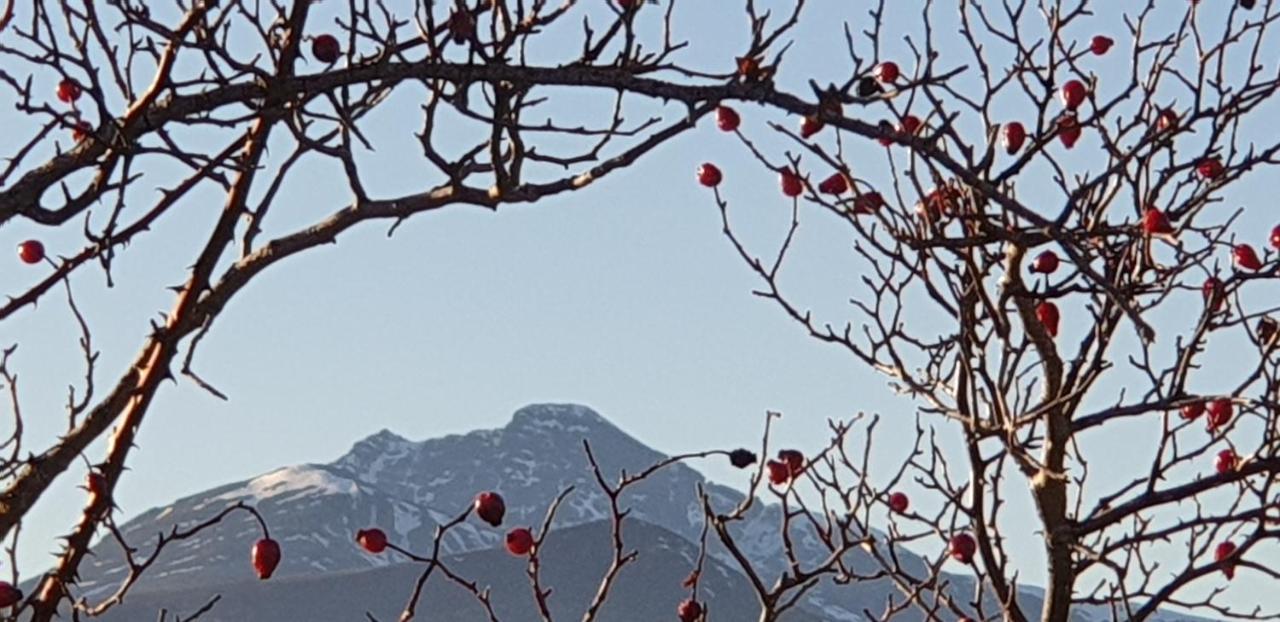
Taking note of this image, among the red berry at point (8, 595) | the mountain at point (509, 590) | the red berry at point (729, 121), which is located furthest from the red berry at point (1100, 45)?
the mountain at point (509, 590)

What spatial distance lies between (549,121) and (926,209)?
175cm

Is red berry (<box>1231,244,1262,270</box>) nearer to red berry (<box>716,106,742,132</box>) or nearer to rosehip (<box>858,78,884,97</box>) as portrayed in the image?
red berry (<box>716,106,742,132</box>)

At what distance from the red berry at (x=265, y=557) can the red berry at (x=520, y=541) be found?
2.27 feet

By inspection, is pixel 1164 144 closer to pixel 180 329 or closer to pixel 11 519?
pixel 180 329

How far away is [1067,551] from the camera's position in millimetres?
4773

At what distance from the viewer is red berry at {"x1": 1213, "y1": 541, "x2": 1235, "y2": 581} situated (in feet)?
14.6

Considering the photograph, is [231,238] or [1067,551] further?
[1067,551]

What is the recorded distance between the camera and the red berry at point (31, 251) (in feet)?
12.3

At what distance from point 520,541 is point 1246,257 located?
2271 mm

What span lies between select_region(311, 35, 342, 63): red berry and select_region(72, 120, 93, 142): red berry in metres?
0.42

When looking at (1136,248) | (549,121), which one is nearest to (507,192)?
(549,121)

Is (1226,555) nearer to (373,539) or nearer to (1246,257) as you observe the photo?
(1246,257)

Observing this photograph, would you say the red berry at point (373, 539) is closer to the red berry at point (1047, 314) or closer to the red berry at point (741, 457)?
the red berry at point (741, 457)

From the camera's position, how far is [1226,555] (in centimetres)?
501
